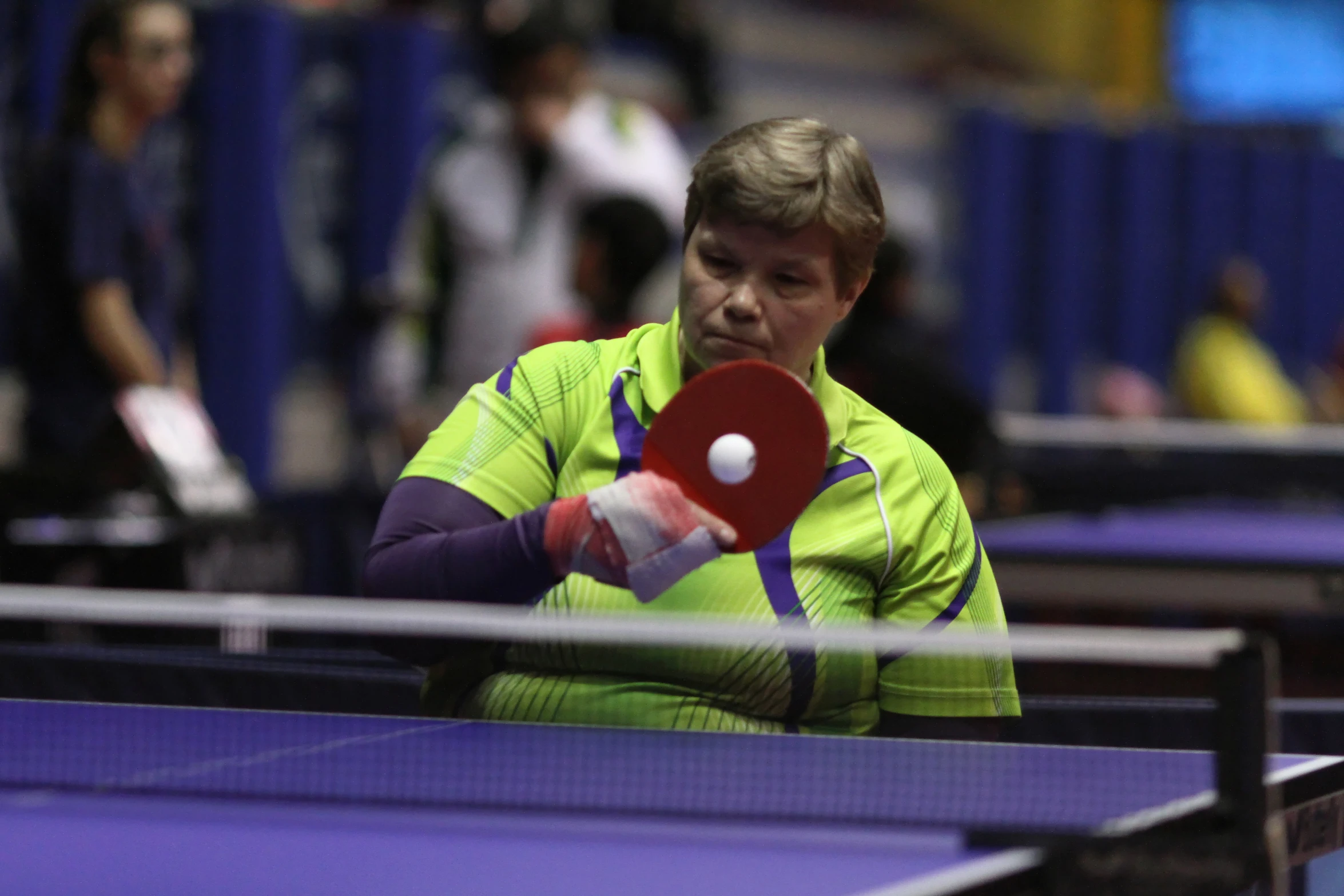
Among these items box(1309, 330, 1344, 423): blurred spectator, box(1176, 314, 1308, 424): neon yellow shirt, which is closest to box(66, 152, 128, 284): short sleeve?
box(1176, 314, 1308, 424): neon yellow shirt

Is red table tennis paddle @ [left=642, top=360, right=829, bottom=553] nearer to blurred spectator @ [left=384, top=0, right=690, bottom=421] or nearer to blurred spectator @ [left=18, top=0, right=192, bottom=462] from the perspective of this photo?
blurred spectator @ [left=18, top=0, right=192, bottom=462]

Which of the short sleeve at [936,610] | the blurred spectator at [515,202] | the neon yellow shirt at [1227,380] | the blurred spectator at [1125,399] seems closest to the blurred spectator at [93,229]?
the blurred spectator at [515,202]

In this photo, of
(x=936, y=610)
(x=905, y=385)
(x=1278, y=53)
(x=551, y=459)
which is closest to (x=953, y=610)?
(x=936, y=610)

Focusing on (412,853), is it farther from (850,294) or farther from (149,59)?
(149,59)

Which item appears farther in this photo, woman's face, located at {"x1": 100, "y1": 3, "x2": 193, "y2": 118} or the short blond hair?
woman's face, located at {"x1": 100, "y1": 3, "x2": 193, "y2": 118}

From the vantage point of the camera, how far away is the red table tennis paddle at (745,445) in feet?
6.02

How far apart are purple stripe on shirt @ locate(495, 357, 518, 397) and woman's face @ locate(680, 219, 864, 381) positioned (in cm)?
22

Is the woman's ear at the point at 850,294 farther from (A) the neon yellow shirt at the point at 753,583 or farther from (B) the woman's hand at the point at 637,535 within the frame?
(B) the woman's hand at the point at 637,535

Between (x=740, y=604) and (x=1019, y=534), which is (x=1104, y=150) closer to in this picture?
(x=1019, y=534)

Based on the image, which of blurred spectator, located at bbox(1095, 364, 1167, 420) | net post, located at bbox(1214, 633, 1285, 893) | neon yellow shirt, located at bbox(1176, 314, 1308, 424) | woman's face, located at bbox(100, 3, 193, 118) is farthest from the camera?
blurred spectator, located at bbox(1095, 364, 1167, 420)

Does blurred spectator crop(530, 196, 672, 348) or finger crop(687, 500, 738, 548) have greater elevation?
blurred spectator crop(530, 196, 672, 348)

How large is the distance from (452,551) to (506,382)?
0.24 metres

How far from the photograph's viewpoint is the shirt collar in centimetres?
205

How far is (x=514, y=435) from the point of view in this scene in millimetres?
2055
